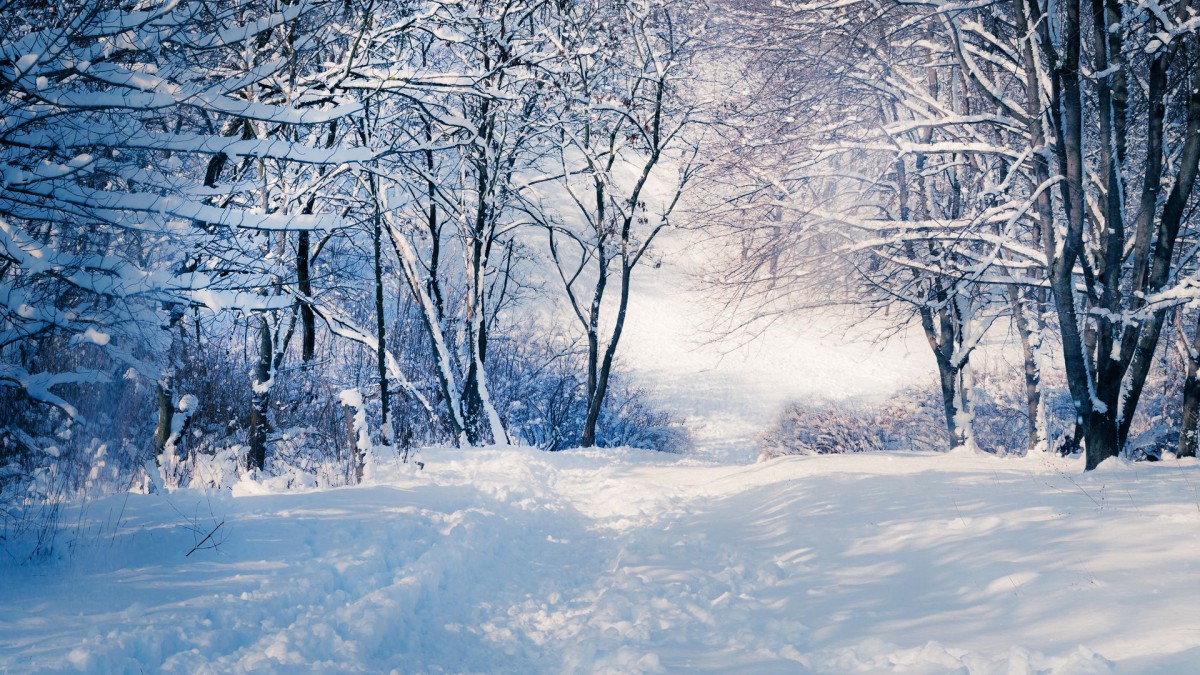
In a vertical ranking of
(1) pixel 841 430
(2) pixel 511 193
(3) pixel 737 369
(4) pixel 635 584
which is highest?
(2) pixel 511 193

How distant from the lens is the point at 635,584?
15.3 feet

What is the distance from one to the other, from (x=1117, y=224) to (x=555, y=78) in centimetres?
858

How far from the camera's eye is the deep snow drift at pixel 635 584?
319 centimetres

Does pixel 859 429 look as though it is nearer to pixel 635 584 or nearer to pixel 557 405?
pixel 557 405

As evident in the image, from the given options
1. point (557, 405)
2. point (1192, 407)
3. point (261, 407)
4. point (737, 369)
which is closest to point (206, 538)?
point (261, 407)

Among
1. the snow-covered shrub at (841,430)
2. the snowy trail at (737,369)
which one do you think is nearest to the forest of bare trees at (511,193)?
the snow-covered shrub at (841,430)

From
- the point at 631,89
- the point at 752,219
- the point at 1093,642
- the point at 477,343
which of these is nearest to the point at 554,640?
the point at 1093,642

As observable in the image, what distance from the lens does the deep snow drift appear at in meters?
3.19

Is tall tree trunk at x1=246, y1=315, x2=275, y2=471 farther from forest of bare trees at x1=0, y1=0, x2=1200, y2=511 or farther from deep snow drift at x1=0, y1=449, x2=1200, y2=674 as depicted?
deep snow drift at x1=0, y1=449, x2=1200, y2=674

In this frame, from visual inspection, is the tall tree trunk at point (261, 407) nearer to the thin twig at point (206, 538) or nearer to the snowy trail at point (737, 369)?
the thin twig at point (206, 538)

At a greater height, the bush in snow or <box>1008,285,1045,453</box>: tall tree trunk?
<box>1008,285,1045,453</box>: tall tree trunk

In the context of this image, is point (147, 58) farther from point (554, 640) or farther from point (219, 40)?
point (554, 640)

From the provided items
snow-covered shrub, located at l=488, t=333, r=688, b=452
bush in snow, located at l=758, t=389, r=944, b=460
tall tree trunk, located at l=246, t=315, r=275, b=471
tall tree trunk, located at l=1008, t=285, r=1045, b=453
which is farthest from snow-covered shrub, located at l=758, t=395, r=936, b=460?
tall tree trunk, located at l=246, t=315, r=275, b=471

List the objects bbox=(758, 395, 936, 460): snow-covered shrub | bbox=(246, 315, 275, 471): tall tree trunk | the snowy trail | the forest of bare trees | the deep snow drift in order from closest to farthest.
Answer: the deep snow drift
the forest of bare trees
bbox=(246, 315, 275, 471): tall tree trunk
bbox=(758, 395, 936, 460): snow-covered shrub
the snowy trail
